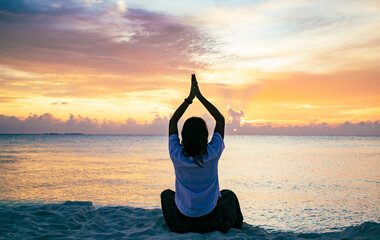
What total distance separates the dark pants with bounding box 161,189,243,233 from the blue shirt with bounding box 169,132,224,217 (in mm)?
135

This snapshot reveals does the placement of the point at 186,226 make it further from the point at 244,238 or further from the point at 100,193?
the point at 100,193

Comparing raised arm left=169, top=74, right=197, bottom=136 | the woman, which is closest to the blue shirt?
the woman

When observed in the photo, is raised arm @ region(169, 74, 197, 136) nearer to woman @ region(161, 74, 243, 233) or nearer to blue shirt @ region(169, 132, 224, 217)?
woman @ region(161, 74, 243, 233)

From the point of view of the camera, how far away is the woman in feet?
13.4

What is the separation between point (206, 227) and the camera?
15.1ft

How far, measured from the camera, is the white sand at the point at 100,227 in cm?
471

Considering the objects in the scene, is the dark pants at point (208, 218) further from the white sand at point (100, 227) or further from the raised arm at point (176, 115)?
the raised arm at point (176, 115)

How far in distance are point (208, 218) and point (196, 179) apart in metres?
0.77

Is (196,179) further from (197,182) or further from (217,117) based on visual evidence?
(217,117)

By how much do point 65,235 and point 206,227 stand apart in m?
2.19

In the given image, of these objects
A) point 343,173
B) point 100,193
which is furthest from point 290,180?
point 100,193

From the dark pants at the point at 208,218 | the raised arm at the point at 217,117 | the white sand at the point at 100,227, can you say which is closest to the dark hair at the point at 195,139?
the raised arm at the point at 217,117

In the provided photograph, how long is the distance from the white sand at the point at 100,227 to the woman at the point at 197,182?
Result: 0.19 m

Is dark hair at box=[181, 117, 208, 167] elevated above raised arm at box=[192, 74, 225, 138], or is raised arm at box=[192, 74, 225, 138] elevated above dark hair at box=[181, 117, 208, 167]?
raised arm at box=[192, 74, 225, 138]
